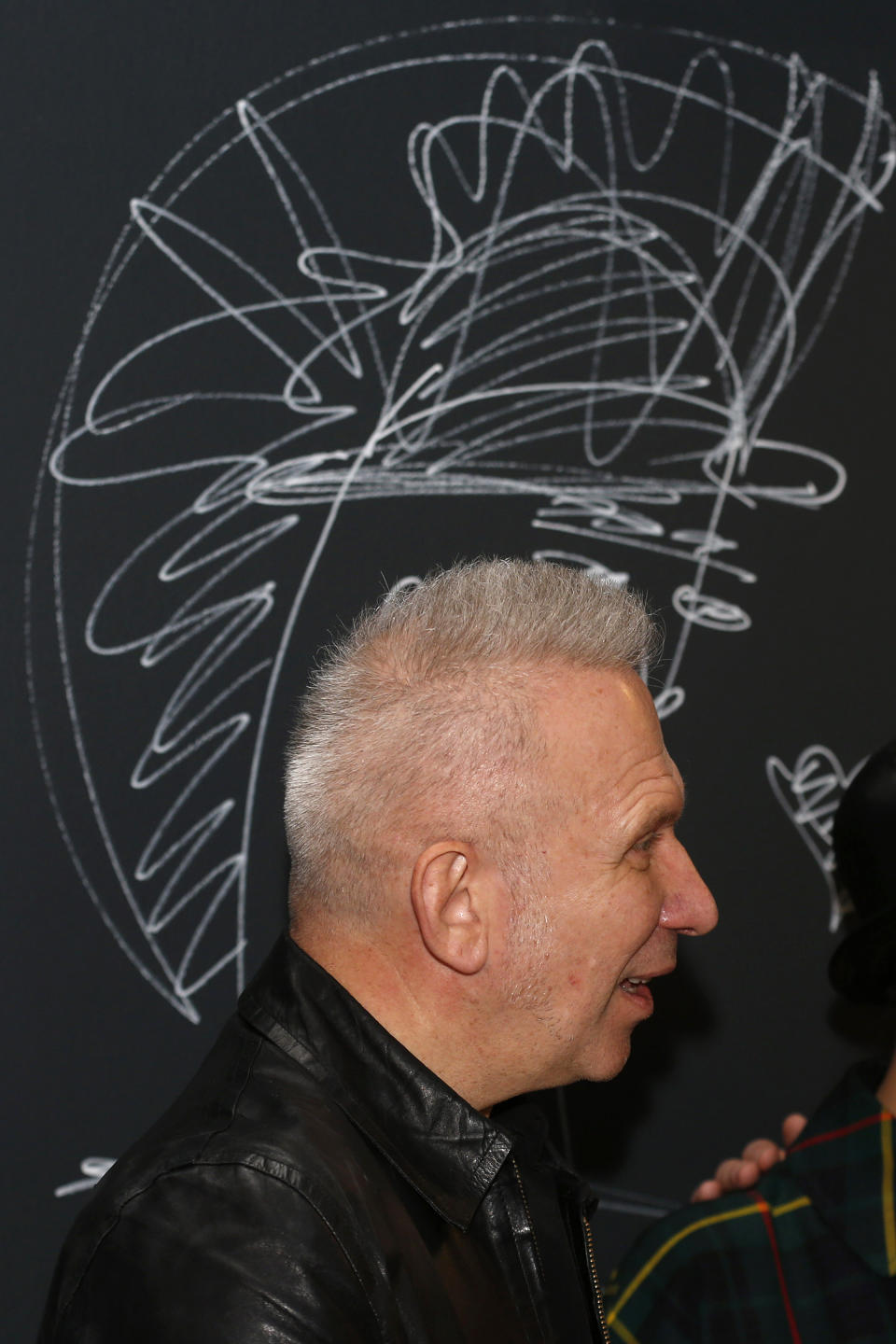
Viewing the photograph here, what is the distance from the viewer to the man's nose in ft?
3.95

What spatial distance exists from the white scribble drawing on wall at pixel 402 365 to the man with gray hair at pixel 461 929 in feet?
1.39

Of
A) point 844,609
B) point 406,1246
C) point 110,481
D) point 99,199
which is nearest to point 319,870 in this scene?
point 406,1246

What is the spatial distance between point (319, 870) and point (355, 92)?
3.09ft

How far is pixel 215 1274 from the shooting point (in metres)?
0.85

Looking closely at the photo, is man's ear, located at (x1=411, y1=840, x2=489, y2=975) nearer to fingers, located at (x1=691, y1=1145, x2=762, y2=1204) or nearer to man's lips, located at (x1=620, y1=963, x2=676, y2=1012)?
man's lips, located at (x1=620, y1=963, x2=676, y2=1012)

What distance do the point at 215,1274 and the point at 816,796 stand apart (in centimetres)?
125

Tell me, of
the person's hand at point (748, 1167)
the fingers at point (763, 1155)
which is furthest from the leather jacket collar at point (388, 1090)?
the fingers at point (763, 1155)

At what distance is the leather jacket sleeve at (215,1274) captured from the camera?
83cm

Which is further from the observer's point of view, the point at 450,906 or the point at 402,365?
the point at 402,365

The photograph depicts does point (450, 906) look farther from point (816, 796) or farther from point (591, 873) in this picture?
point (816, 796)

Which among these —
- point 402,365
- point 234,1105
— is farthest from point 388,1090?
point 402,365

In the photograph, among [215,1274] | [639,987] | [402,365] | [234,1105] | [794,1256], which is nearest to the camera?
[215,1274]

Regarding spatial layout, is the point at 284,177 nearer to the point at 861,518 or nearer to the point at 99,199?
the point at 99,199

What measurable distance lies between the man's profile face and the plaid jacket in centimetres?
41
